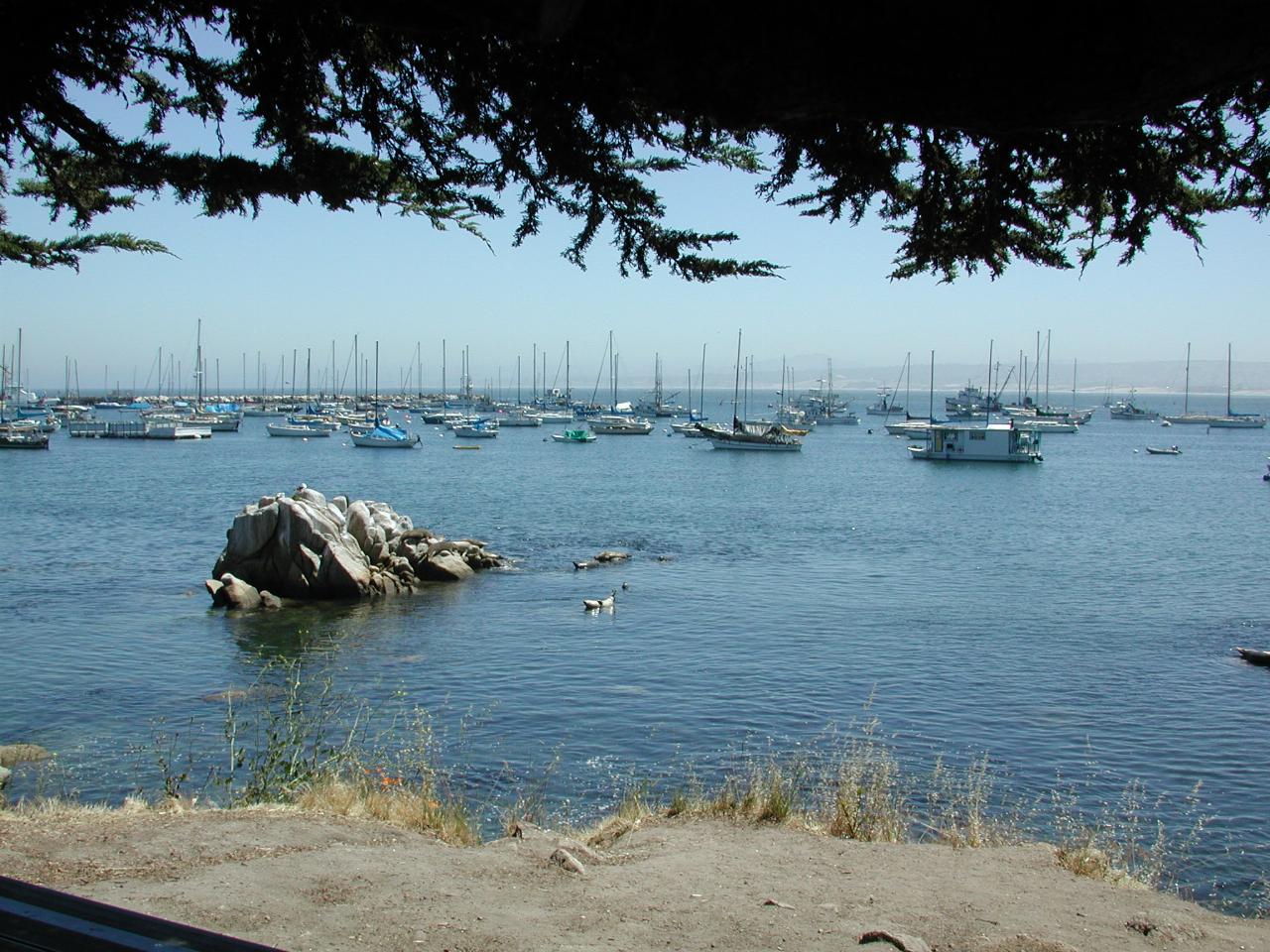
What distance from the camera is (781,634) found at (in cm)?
2559

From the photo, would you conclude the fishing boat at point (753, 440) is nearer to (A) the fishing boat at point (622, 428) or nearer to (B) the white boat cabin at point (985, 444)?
(B) the white boat cabin at point (985, 444)

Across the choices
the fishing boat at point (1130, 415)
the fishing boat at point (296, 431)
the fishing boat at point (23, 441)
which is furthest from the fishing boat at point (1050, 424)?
the fishing boat at point (23, 441)

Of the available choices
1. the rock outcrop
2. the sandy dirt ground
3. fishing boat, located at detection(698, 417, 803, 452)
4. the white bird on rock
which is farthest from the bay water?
fishing boat, located at detection(698, 417, 803, 452)

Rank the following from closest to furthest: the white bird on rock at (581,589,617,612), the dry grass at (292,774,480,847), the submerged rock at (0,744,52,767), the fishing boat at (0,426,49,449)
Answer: the dry grass at (292,774,480,847)
the submerged rock at (0,744,52,767)
the white bird on rock at (581,589,617,612)
the fishing boat at (0,426,49,449)

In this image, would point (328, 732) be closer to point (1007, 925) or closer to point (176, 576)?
point (1007, 925)

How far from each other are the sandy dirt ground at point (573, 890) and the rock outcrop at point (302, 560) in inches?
826

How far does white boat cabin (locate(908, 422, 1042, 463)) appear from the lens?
81625mm

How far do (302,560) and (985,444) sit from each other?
62.1 m

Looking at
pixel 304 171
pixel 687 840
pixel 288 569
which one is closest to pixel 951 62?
pixel 304 171

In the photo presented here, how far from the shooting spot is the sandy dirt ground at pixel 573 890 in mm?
6398

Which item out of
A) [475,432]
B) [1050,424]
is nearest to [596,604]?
[475,432]

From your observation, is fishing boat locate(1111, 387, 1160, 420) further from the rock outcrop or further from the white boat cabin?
the rock outcrop

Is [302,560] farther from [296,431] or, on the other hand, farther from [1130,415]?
[1130,415]

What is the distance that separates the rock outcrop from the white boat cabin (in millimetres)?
57766
